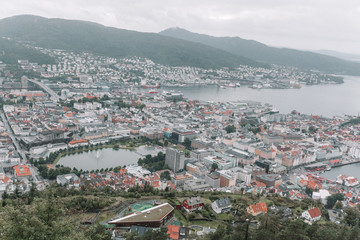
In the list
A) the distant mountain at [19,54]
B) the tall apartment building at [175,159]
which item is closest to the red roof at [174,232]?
the tall apartment building at [175,159]

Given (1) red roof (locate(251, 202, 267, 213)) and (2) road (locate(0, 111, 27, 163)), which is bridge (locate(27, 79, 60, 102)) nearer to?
(2) road (locate(0, 111, 27, 163))

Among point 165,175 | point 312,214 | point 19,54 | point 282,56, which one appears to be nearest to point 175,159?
point 165,175

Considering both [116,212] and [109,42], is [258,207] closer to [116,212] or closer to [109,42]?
[116,212]

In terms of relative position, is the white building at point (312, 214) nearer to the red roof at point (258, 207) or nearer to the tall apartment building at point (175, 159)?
the red roof at point (258, 207)

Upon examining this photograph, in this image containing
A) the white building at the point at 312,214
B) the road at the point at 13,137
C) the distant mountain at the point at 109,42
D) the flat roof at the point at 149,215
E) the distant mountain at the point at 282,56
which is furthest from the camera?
the distant mountain at the point at 282,56

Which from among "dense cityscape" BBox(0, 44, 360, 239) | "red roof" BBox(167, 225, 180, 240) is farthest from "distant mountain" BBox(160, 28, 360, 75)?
"red roof" BBox(167, 225, 180, 240)

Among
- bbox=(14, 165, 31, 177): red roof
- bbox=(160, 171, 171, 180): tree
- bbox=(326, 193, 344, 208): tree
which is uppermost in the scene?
bbox=(14, 165, 31, 177): red roof
